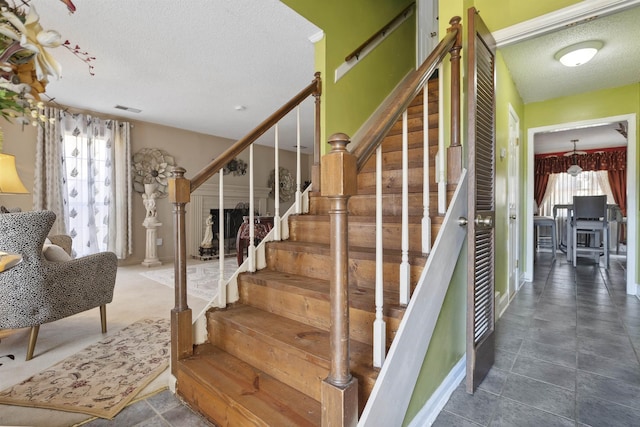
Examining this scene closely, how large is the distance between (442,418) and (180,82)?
4078mm

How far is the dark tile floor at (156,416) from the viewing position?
1404 millimetres

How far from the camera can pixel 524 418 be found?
144 cm

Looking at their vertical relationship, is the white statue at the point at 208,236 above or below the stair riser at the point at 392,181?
below

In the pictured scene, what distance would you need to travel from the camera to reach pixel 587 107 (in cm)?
376

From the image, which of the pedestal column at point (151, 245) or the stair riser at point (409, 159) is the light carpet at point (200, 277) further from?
the stair riser at point (409, 159)

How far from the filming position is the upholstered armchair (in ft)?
6.05

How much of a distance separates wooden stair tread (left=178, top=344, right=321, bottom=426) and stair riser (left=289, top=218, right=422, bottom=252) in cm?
86

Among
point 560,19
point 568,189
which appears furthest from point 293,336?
point 568,189

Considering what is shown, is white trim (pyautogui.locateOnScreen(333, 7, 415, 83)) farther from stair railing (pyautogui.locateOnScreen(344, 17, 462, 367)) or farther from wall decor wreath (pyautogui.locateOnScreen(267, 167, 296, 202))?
wall decor wreath (pyautogui.locateOnScreen(267, 167, 296, 202))

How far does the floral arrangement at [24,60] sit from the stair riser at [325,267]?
1308 millimetres

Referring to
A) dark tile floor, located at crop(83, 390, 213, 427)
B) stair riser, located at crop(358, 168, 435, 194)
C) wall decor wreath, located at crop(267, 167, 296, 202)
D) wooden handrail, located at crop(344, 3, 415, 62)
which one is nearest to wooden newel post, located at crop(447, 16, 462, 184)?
stair riser, located at crop(358, 168, 435, 194)

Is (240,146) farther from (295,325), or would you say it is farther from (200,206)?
(200,206)

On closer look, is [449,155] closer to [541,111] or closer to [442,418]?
[442,418]

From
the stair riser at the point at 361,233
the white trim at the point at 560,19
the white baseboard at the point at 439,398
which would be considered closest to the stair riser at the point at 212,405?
the white baseboard at the point at 439,398
